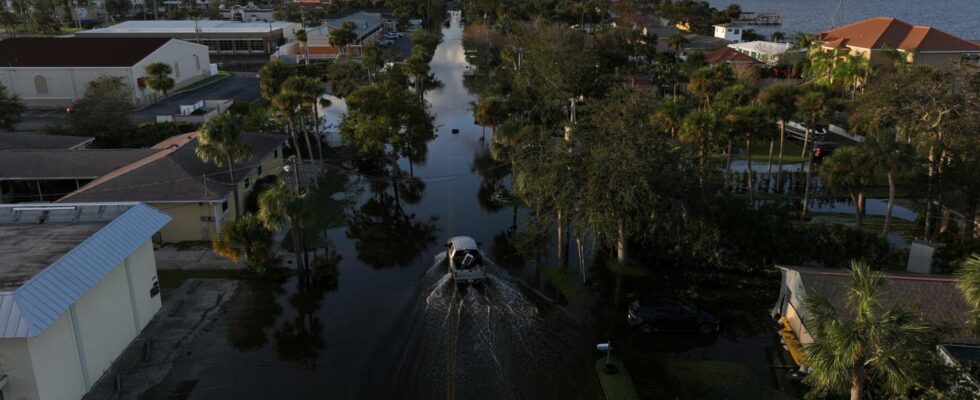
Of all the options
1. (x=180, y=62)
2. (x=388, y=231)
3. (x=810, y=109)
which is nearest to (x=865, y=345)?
(x=388, y=231)

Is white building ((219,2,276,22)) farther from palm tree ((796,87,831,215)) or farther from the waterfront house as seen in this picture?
the waterfront house

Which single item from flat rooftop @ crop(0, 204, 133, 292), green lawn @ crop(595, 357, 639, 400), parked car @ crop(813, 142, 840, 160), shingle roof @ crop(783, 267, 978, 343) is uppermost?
flat rooftop @ crop(0, 204, 133, 292)

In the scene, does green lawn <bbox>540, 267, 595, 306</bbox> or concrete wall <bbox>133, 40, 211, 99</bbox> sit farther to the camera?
concrete wall <bbox>133, 40, 211, 99</bbox>

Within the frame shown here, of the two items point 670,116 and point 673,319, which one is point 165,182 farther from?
point 670,116

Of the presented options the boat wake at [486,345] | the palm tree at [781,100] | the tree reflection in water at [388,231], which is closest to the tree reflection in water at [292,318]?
the tree reflection in water at [388,231]

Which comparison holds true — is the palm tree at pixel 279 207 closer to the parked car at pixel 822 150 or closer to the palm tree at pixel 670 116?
the palm tree at pixel 670 116

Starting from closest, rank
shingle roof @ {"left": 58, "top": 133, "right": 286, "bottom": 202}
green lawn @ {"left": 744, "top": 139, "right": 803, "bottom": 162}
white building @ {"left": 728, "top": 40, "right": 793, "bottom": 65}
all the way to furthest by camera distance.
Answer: shingle roof @ {"left": 58, "top": 133, "right": 286, "bottom": 202} → green lawn @ {"left": 744, "top": 139, "right": 803, "bottom": 162} → white building @ {"left": 728, "top": 40, "right": 793, "bottom": 65}

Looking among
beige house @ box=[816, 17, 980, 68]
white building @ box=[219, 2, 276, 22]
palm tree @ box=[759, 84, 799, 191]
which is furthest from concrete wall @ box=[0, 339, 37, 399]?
white building @ box=[219, 2, 276, 22]

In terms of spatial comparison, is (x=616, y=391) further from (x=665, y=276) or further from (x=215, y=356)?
(x=215, y=356)
